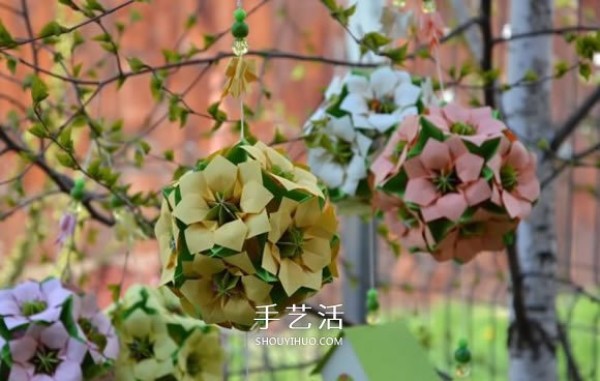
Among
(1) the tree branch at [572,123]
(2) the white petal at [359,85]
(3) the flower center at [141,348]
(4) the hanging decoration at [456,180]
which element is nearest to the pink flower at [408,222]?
(4) the hanging decoration at [456,180]

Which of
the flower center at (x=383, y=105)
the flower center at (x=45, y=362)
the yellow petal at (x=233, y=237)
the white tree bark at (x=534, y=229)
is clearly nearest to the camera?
the yellow petal at (x=233, y=237)

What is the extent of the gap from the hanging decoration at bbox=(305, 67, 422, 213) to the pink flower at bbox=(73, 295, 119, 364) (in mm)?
210

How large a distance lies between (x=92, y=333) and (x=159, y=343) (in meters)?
0.06

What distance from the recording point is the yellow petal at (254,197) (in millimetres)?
530

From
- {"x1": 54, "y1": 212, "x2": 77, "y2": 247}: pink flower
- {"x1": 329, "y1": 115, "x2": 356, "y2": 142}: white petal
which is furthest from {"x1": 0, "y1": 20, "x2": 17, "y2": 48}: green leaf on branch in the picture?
{"x1": 329, "y1": 115, "x2": 356, "y2": 142}: white petal

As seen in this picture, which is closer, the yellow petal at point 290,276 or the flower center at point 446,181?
the yellow petal at point 290,276

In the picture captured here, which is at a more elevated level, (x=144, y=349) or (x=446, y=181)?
(x=446, y=181)

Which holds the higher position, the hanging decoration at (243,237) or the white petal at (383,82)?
the white petal at (383,82)

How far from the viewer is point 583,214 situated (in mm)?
2596

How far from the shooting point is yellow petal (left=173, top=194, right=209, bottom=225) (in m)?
0.53

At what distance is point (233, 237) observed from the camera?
0.52 meters

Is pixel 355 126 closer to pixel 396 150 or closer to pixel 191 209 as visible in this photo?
pixel 396 150

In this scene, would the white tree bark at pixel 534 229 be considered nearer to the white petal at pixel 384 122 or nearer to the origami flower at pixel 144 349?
the white petal at pixel 384 122

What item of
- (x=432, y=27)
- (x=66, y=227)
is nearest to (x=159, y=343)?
(x=66, y=227)
